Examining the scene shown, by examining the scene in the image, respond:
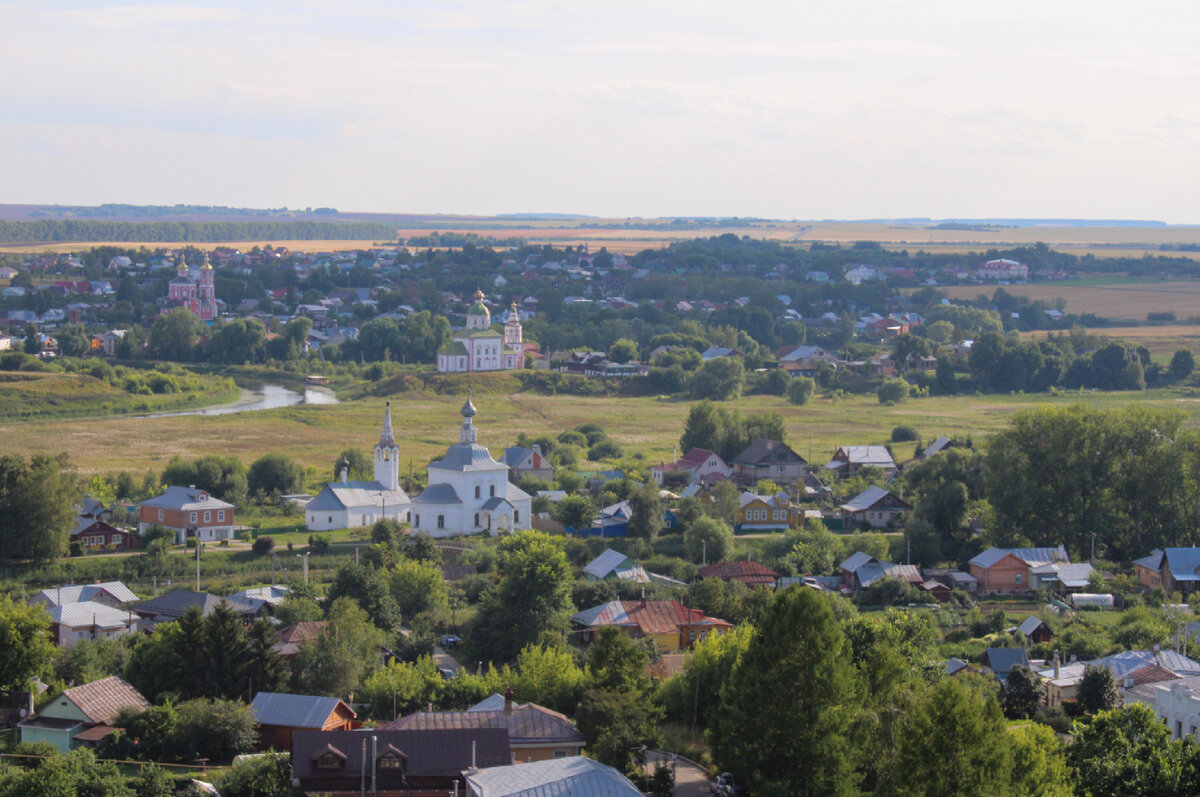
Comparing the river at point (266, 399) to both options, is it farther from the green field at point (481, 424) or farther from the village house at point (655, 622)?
the village house at point (655, 622)

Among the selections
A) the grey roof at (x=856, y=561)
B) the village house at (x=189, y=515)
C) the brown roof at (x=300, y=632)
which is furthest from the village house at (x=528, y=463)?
the brown roof at (x=300, y=632)

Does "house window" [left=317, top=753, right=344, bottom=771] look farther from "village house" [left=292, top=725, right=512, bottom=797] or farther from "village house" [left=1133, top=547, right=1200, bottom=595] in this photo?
"village house" [left=1133, top=547, right=1200, bottom=595]

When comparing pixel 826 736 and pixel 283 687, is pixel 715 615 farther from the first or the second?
pixel 826 736

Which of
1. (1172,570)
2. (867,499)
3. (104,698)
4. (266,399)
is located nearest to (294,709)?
(104,698)

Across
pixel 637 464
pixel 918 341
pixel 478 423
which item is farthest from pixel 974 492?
pixel 918 341

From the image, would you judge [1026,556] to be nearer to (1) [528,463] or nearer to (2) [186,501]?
(1) [528,463]
